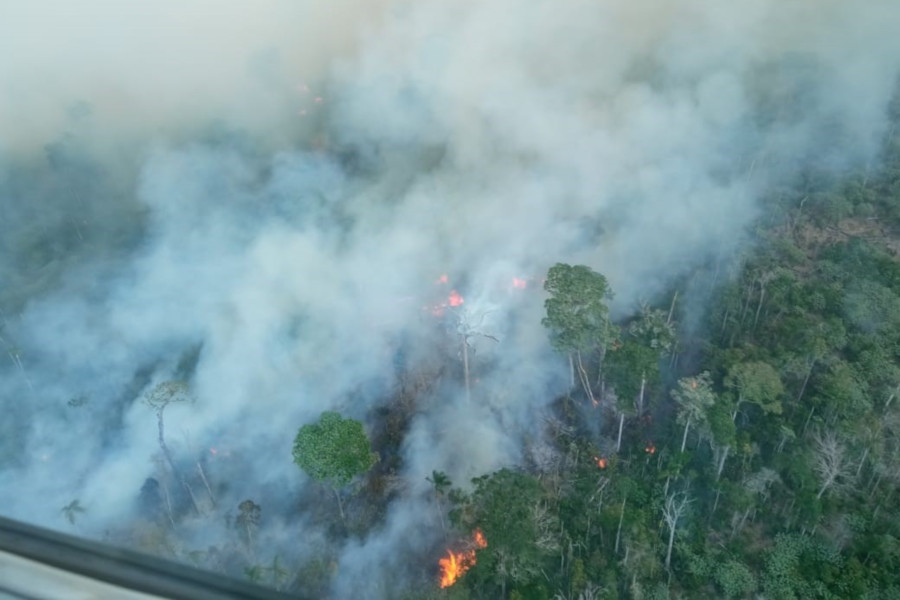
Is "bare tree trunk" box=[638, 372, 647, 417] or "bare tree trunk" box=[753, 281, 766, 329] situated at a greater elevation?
"bare tree trunk" box=[753, 281, 766, 329]

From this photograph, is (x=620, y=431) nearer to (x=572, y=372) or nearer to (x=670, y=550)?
(x=572, y=372)

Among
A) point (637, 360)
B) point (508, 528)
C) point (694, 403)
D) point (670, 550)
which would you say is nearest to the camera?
point (508, 528)

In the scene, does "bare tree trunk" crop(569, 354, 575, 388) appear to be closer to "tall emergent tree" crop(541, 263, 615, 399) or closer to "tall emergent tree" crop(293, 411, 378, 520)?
"tall emergent tree" crop(541, 263, 615, 399)

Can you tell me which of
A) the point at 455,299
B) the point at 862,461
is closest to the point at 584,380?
the point at 455,299

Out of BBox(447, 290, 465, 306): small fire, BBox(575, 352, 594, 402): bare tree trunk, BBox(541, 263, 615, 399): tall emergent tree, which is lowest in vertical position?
BBox(575, 352, 594, 402): bare tree trunk

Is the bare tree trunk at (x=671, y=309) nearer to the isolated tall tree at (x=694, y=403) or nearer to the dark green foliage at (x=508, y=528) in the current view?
the isolated tall tree at (x=694, y=403)

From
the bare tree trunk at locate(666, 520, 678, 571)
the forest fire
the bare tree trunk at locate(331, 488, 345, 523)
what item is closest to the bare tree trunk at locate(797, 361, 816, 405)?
the bare tree trunk at locate(666, 520, 678, 571)
